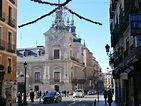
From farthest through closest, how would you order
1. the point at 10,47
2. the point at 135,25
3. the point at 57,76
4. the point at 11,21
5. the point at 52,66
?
the point at 52,66, the point at 57,76, the point at 11,21, the point at 10,47, the point at 135,25

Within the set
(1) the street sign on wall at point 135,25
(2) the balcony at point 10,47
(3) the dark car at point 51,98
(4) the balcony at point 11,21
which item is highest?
(4) the balcony at point 11,21

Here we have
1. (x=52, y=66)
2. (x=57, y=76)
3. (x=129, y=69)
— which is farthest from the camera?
(x=52, y=66)

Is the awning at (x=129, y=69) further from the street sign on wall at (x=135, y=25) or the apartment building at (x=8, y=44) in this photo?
the apartment building at (x=8, y=44)

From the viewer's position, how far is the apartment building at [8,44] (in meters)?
30.3

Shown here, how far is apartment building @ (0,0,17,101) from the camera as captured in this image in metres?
30.3

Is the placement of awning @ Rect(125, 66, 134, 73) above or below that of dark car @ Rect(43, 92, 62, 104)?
above

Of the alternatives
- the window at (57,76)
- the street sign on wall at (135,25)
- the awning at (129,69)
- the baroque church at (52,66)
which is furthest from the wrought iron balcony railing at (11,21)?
the window at (57,76)

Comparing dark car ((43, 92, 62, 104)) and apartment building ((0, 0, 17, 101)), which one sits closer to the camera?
apartment building ((0, 0, 17, 101))

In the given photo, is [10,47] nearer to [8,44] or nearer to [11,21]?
[8,44]

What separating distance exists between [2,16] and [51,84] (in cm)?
4145

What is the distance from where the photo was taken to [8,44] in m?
32.2

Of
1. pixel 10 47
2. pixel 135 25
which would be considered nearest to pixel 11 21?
pixel 10 47

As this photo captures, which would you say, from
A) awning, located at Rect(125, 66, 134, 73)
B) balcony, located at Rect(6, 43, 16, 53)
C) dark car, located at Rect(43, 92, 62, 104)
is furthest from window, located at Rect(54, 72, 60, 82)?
awning, located at Rect(125, 66, 134, 73)

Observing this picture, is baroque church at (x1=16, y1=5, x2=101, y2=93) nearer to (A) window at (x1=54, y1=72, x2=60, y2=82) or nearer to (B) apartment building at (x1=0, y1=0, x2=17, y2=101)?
(A) window at (x1=54, y1=72, x2=60, y2=82)
